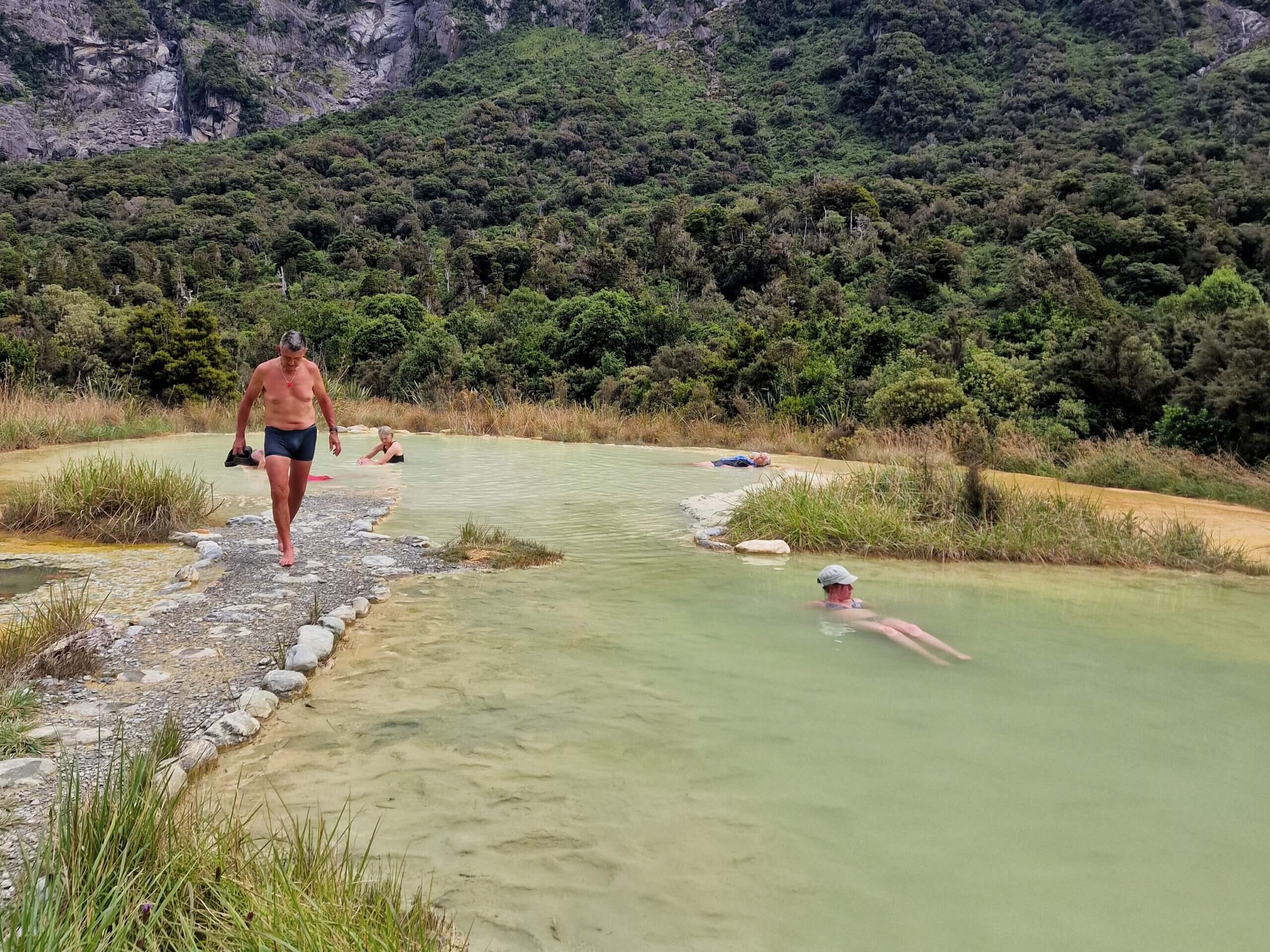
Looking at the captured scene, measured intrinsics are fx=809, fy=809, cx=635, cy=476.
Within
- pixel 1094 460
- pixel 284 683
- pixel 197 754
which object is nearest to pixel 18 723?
pixel 197 754

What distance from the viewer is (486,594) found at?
5.61 m

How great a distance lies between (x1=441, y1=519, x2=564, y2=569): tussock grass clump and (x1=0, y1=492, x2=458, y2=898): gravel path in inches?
9.3

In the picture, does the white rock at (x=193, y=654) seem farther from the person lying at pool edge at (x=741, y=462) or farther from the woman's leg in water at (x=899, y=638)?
the person lying at pool edge at (x=741, y=462)

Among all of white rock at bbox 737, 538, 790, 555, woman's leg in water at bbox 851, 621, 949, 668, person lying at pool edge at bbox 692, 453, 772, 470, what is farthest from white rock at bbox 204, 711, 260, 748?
person lying at pool edge at bbox 692, 453, 772, 470

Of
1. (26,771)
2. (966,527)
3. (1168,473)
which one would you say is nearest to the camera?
(26,771)

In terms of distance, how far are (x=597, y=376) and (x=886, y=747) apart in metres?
22.6

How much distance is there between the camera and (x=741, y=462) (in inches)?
540

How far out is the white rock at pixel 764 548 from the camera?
7375mm

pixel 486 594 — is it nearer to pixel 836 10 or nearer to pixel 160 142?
pixel 836 10

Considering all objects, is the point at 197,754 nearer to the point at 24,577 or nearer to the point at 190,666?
the point at 190,666

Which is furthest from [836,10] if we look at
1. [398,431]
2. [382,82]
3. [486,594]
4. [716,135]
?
[486,594]

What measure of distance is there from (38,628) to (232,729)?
143 centimetres

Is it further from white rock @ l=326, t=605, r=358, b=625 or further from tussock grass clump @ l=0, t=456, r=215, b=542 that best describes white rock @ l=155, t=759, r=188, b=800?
tussock grass clump @ l=0, t=456, r=215, b=542

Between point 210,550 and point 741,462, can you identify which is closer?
point 210,550
